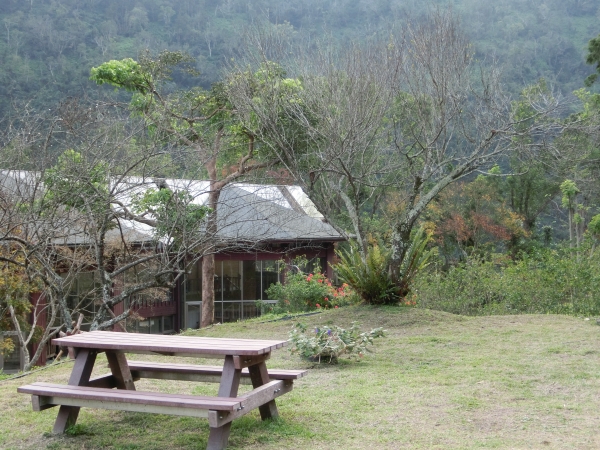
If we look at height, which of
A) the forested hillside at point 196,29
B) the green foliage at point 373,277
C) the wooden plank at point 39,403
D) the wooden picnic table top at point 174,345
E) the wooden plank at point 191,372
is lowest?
the wooden plank at point 39,403

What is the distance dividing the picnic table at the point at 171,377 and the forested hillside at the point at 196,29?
1195 inches

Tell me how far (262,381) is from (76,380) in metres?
1.42

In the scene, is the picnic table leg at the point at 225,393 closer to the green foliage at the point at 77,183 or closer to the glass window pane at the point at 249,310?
the green foliage at the point at 77,183

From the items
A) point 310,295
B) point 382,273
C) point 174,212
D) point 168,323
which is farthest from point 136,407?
point 168,323

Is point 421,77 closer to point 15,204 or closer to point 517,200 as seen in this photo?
point 15,204

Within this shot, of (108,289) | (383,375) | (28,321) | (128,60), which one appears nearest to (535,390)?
(383,375)

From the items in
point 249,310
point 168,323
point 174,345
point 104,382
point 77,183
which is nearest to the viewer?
point 174,345

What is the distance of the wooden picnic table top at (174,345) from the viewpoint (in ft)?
14.4

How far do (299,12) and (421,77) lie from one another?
156 ft

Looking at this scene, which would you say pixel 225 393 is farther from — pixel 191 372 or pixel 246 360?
pixel 191 372

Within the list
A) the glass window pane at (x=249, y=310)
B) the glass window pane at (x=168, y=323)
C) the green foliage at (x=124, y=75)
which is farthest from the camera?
the glass window pane at (x=249, y=310)

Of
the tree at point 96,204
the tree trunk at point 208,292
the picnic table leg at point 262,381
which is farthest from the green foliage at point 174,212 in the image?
the tree trunk at point 208,292

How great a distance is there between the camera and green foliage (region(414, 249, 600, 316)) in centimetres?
1156

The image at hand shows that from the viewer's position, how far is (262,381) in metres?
5.03
